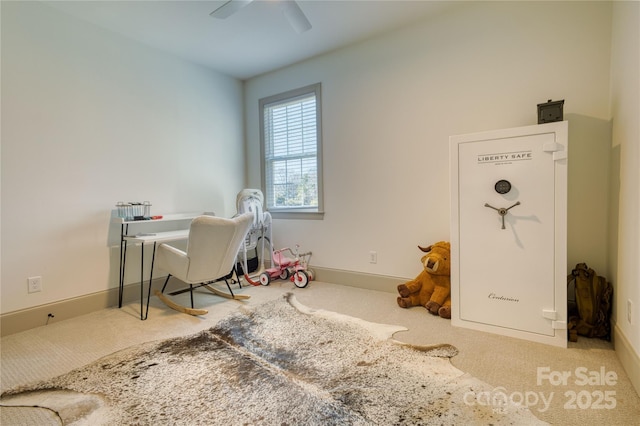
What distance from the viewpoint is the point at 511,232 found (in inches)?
84.4

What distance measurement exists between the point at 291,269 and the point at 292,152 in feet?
4.99

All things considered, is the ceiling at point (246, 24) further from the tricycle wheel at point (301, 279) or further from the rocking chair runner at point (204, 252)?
the tricycle wheel at point (301, 279)

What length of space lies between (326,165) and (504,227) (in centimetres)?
Result: 205

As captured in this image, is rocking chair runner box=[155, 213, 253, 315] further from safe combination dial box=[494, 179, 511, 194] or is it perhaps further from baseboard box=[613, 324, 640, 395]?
baseboard box=[613, 324, 640, 395]

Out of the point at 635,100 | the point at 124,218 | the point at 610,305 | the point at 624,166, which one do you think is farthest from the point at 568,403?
the point at 124,218

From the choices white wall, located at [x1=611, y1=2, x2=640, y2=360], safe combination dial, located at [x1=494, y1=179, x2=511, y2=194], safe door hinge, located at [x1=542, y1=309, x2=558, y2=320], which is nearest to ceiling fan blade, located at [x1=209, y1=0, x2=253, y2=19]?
safe combination dial, located at [x1=494, y1=179, x2=511, y2=194]

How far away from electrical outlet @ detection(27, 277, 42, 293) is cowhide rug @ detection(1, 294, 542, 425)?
1.18 m

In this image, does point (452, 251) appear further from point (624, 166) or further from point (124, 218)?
point (124, 218)

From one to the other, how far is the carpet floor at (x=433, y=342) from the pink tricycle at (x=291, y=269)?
1.30 feet

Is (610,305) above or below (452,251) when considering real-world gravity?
below

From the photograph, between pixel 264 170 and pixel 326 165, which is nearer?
pixel 326 165

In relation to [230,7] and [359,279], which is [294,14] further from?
[359,279]

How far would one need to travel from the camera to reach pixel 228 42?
10.8 feet

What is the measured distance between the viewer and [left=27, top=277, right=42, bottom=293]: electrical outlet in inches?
97.9
